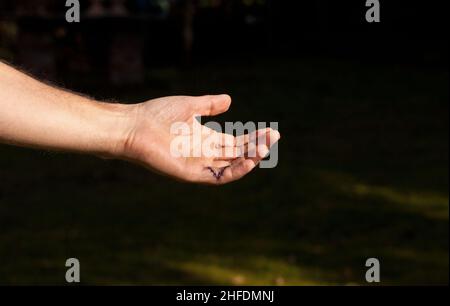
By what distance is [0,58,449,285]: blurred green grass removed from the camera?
8.34 meters

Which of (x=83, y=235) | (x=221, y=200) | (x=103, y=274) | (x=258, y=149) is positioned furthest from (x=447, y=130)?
(x=258, y=149)

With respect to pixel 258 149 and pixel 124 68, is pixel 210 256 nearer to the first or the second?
pixel 258 149

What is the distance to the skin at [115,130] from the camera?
3.07 m

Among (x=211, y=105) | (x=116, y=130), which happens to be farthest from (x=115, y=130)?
(x=211, y=105)

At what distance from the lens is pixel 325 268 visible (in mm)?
8281

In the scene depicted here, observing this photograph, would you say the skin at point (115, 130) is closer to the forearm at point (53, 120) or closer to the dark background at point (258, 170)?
the forearm at point (53, 120)

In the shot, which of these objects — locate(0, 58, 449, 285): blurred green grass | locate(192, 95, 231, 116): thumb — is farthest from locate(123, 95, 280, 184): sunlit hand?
locate(0, 58, 449, 285): blurred green grass

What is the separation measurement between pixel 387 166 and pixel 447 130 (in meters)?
2.34

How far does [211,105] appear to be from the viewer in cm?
326

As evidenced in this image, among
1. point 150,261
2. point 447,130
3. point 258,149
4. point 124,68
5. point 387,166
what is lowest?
point 258,149

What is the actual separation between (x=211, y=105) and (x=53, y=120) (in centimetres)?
53

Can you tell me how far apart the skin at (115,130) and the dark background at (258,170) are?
15.3ft

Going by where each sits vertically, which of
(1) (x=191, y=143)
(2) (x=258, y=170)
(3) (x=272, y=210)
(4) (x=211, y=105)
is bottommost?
(1) (x=191, y=143)

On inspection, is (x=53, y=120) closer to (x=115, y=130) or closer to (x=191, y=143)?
(x=115, y=130)
